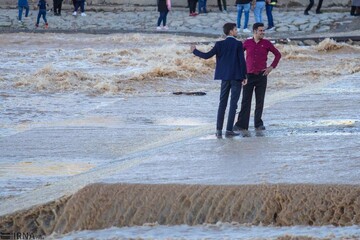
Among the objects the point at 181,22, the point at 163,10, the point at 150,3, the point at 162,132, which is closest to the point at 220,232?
the point at 162,132

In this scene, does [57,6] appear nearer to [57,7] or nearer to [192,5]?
[57,7]

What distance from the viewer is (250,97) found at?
43.0 feet

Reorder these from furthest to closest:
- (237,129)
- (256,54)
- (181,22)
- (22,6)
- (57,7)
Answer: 1. (57,7)
2. (22,6)
3. (181,22)
4. (237,129)
5. (256,54)

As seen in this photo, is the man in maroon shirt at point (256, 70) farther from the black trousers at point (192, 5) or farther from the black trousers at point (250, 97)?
the black trousers at point (192, 5)

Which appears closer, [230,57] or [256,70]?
[230,57]

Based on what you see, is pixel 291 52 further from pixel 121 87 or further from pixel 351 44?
pixel 121 87

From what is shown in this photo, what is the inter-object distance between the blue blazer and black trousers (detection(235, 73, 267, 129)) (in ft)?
2.29

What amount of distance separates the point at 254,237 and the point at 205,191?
2.85 ft

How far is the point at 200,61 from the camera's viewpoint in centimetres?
2617

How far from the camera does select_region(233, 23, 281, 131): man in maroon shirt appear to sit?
12836 mm

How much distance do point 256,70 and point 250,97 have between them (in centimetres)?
37

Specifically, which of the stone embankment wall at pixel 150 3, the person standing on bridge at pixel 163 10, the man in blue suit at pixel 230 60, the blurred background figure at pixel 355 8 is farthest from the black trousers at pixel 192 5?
the man in blue suit at pixel 230 60

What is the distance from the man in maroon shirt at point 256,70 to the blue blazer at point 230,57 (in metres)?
0.54

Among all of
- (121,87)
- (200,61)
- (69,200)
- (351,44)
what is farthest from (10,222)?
(351,44)
